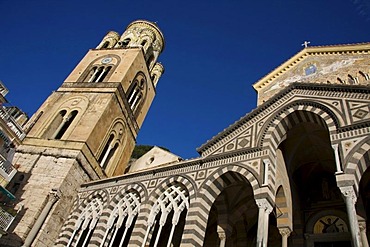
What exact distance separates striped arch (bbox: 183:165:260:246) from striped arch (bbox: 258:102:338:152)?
4.33 ft

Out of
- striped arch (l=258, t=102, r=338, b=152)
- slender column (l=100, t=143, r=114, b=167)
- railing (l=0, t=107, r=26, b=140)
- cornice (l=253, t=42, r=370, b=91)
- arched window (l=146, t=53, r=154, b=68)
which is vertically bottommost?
railing (l=0, t=107, r=26, b=140)

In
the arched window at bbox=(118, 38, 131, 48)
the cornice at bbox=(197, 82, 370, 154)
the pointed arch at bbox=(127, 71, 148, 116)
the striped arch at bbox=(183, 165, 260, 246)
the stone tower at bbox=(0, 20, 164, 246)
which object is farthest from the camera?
the arched window at bbox=(118, 38, 131, 48)

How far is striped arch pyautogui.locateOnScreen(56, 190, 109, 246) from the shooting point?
44.5 ft

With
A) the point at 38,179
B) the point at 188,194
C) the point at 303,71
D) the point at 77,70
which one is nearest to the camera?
the point at 188,194

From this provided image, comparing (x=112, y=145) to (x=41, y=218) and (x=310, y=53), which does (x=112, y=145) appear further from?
(x=310, y=53)

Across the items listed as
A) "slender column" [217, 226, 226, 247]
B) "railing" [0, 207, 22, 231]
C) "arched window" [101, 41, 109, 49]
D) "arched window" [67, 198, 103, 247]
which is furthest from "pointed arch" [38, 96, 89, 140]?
"slender column" [217, 226, 226, 247]

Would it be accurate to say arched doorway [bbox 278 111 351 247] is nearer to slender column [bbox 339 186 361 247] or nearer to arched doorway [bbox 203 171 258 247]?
arched doorway [bbox 203 171 258 247]

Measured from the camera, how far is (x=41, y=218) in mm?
13086

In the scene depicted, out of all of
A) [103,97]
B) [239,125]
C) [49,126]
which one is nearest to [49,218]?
[49,126]

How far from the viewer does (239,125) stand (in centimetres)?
1225

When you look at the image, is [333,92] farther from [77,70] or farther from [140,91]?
[77,70]

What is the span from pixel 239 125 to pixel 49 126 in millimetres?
11048

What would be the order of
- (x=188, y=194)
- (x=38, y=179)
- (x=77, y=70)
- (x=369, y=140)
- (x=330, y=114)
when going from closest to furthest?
(x=369, y=140) → (x=330, y=114) → (x=188, y=194) → (x=38, y=179) → (x=77, y=70)

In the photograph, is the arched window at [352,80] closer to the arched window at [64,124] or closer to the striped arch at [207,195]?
the striped arch at [207,195]
